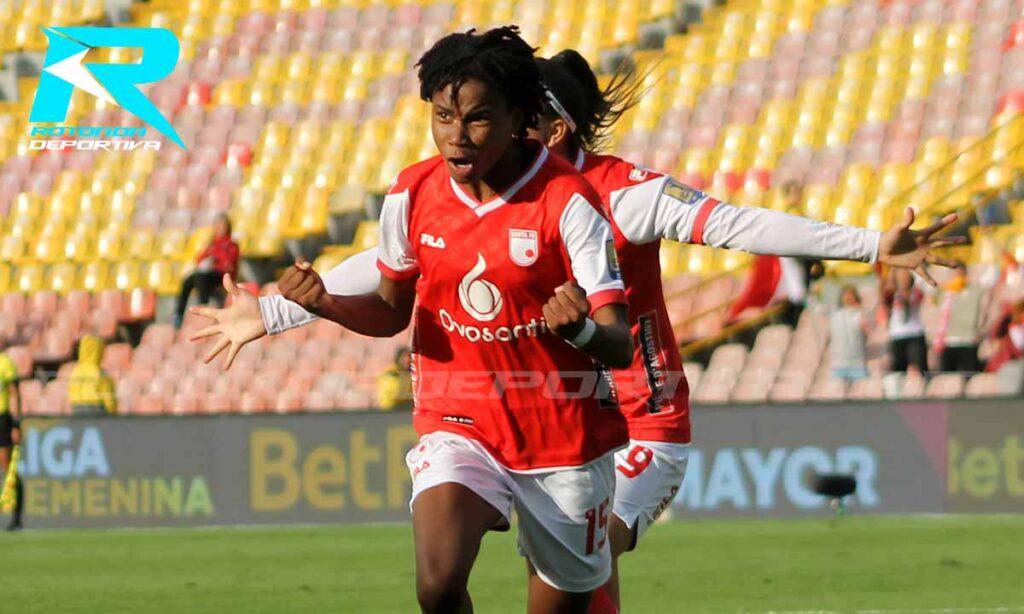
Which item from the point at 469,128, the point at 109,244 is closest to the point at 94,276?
the point at 109,244

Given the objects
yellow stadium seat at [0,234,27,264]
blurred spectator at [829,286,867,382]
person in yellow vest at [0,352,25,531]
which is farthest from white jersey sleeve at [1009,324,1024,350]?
yellow stadium seat at [0,234,27,264]

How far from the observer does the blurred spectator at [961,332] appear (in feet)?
52.1

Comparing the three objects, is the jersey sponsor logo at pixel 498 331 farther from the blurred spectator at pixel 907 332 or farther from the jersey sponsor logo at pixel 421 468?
the blurred spectator at pixel 907 332

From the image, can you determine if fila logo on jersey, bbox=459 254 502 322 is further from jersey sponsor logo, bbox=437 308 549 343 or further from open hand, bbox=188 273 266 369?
open hand, bbox=188 273 266 369

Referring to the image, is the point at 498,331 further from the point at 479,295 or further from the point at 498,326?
the point at 479,295

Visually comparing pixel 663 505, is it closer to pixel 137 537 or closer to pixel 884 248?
pixel 884 248

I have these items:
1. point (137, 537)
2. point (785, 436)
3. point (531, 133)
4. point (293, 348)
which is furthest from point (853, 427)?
point (531, 133)

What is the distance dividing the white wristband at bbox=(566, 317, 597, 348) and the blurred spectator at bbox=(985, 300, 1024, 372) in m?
10.9

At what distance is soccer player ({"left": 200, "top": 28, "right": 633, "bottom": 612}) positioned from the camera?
5.48 metres

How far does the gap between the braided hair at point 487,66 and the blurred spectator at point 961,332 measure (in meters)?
10.8

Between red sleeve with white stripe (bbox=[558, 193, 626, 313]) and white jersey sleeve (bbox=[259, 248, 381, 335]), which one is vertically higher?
red sleeve with white stripe (bbox=[558, 193, 626, 313])

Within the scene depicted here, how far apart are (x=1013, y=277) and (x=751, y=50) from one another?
304 inches

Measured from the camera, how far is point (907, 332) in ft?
52.2

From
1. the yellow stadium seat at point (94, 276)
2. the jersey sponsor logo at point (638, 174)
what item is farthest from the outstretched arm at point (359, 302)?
the yellow stadium seat at point (94, 276)
